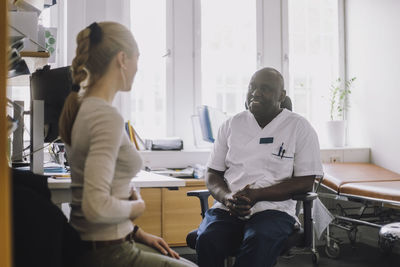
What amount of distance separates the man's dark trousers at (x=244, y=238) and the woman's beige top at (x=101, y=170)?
65cm

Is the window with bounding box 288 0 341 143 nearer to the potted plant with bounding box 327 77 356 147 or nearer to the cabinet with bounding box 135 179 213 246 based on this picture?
the potted plant with bounding box 327 77 356 147

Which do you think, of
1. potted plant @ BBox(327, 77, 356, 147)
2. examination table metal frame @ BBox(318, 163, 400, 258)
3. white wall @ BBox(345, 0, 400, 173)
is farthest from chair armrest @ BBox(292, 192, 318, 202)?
potted plant @ BBox(327, 77, 356, 147)

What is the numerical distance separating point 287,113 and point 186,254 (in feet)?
5.12

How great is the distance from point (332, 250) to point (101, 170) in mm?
2444

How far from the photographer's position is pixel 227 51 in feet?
13.2

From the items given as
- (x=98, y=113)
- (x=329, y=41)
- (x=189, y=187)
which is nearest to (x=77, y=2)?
(x=189, y=187)

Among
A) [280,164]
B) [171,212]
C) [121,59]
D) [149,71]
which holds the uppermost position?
[149,71]

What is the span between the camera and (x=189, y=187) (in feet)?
10.5

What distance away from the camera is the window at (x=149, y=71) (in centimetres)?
382

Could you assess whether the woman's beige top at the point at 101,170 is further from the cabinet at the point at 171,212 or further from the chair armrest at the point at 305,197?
the cabinet at the point at 171,212

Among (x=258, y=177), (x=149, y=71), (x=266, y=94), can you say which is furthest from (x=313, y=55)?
(x=258, y=177)

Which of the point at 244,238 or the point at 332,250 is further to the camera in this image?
the point at 332,250

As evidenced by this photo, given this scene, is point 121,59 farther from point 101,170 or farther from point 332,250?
point 332,250

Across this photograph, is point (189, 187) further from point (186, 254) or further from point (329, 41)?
point (329, 41)
